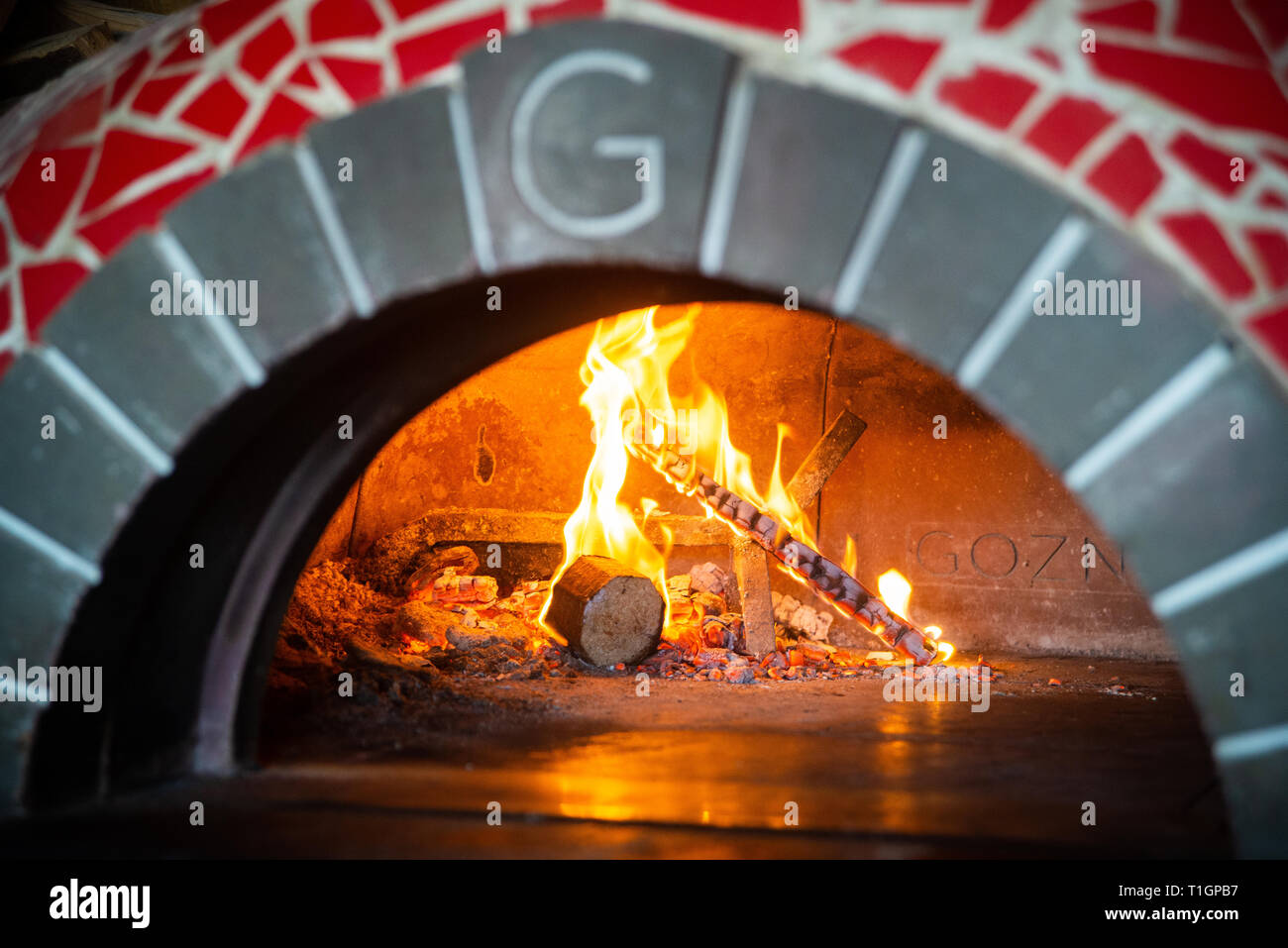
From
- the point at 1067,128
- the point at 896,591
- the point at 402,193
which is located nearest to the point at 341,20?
the point at 402,193

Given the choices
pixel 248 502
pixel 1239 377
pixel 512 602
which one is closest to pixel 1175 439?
pixel 1239 377

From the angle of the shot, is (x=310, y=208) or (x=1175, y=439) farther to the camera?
(x=310, y=208)

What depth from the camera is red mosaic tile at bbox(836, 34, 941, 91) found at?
1.87m

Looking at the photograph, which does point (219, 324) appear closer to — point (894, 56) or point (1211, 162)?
point (894, 56)

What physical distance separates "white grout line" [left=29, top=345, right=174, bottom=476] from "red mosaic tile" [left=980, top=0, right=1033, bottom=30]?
73.5 inches

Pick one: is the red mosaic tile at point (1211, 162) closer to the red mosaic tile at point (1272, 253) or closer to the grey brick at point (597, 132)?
the red mosaic tile at point (1272, 253)

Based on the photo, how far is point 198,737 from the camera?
2.80 meters

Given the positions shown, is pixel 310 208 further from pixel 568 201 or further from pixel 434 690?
pixel 434 690

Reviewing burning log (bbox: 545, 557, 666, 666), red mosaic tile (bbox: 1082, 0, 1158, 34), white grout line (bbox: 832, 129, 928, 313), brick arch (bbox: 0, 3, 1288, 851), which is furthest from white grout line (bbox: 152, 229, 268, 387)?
burning log (bbox: 545, 557, 666, 666)

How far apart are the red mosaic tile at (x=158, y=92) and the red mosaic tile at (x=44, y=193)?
0.57 ft

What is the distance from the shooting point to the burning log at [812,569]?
5.34 m

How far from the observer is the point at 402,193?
2.09 metres

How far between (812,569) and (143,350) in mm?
3771

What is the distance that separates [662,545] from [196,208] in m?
4.16
